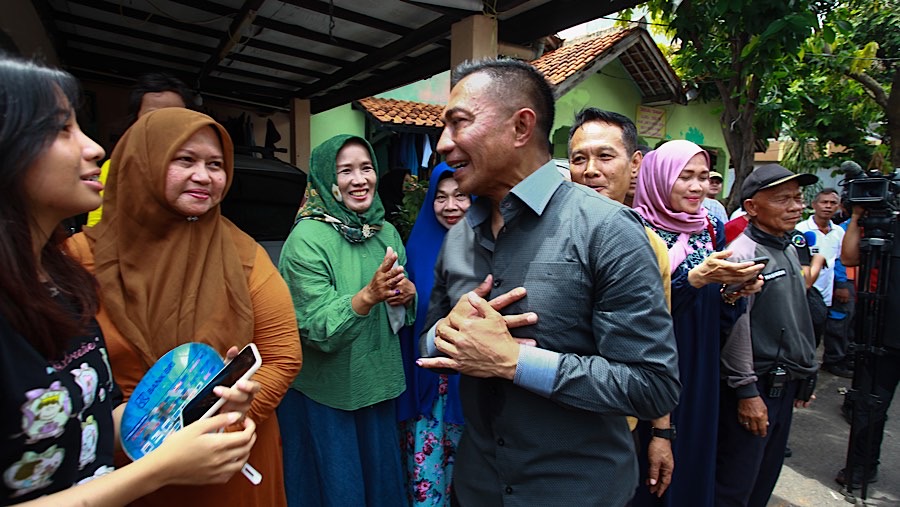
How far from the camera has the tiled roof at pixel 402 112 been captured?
8539 millimetres

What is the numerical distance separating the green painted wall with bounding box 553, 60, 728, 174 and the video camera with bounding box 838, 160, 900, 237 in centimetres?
603

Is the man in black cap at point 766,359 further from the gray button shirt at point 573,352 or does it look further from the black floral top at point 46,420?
the black floral top at point 46,420

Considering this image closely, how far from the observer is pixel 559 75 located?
825 cm

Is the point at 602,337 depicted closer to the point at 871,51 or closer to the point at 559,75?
the point at 559,75

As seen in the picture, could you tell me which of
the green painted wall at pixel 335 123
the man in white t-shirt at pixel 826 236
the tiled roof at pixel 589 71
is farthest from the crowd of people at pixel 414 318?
the green painted wall at pixel 335 123

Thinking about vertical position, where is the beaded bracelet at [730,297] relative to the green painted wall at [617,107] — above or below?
below

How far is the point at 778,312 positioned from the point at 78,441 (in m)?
2.98

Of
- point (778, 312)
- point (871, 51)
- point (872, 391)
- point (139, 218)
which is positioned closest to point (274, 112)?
point (139, 218)

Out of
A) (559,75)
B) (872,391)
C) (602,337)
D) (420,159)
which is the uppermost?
(559,75)

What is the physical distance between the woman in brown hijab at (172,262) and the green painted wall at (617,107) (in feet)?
26.9

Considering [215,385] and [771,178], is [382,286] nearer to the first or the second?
[215,385]

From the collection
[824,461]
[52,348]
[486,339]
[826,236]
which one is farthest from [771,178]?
[826,236]

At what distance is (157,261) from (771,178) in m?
3.01

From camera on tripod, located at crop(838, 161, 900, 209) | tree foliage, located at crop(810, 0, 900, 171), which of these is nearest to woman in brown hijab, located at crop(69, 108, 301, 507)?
camera on tripod, located at crop(838, 161, 900, 209)
